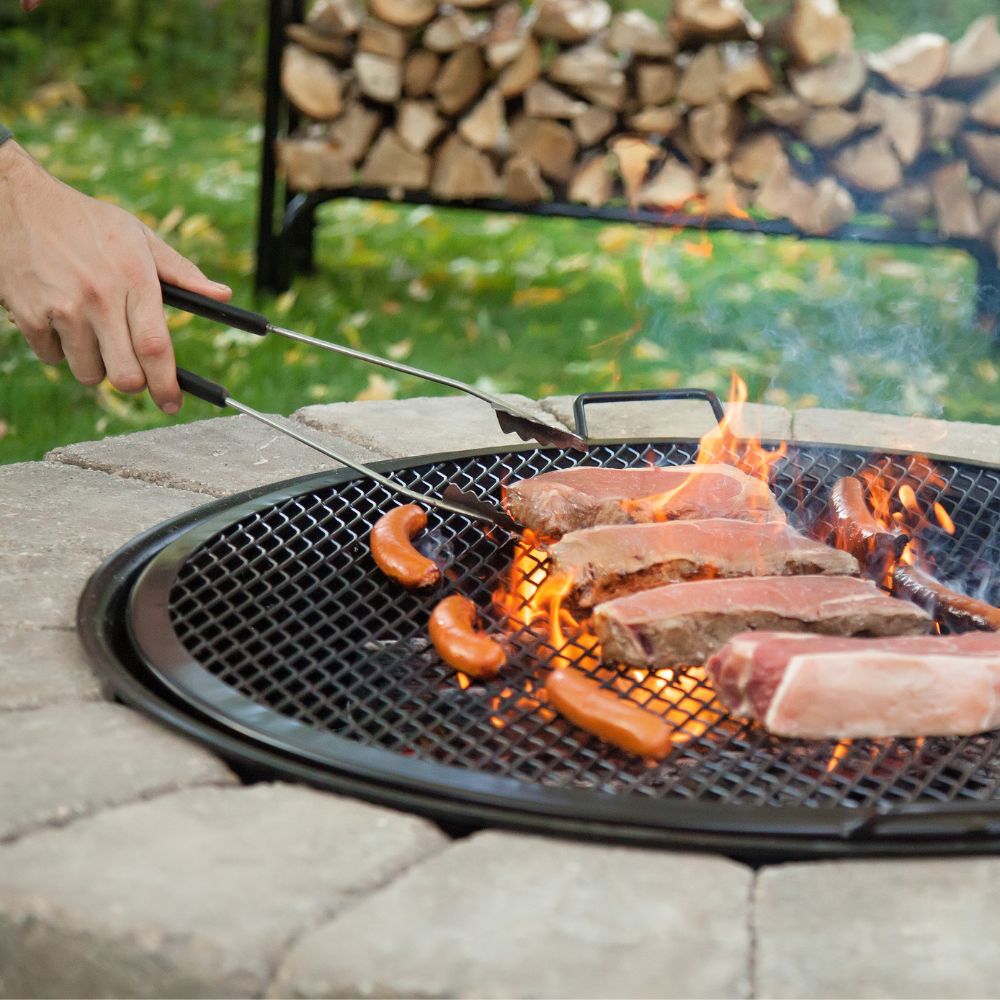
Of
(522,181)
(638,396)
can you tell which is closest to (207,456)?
(638,396)

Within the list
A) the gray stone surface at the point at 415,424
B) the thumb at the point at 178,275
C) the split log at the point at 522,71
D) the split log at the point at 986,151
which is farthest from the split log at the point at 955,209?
the thumb at the point at 178,275

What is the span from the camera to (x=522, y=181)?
583 cm

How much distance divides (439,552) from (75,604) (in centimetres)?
65

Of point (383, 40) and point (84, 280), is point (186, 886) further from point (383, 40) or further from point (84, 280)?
point (383, 40)

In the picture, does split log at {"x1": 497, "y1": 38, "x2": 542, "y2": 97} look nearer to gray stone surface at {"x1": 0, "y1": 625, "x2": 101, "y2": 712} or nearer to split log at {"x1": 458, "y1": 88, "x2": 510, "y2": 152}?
split log at {"x1": 458, "y1": 88, "x2": 510, "y2": 152}

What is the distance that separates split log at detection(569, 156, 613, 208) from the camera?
5820mm

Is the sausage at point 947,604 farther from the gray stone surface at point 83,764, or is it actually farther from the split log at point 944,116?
the split log at point 944,116

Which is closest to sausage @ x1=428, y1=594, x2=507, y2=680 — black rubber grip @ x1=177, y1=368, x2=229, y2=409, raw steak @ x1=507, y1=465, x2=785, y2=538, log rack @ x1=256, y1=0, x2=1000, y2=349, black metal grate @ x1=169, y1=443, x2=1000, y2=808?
black metal grate @ x1=169, y1=443, x2=1000, y2=808

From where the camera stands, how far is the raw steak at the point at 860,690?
1.82 metres

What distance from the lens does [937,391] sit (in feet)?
18.1

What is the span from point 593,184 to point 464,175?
0.57 m

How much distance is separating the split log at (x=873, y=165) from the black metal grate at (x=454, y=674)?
324 centimetres

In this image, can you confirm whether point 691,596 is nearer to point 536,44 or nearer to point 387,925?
point 387,925

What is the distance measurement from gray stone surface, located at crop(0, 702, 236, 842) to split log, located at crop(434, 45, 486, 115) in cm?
454
